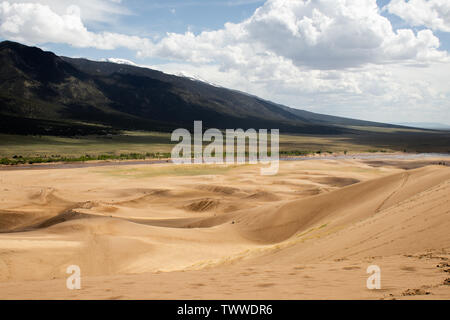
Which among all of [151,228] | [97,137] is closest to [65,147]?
[97,137]

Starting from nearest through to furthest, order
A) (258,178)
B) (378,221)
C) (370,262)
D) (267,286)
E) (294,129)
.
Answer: (267,286) < (370,262) < (378,221) < (258,178) < (294,129)

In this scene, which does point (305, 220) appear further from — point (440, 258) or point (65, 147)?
point (65, 147)

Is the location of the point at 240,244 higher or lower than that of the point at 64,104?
lower

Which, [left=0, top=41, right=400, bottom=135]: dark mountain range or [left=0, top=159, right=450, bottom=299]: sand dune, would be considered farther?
[left=0, top=41, right=400, bottom=135]: dark mountain range

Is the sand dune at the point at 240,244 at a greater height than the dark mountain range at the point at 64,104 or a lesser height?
lesser

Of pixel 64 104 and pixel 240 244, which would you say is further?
pixel 64 104

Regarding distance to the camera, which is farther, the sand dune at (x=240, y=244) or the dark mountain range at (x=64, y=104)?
the dark mountain range at (x=64, y=104)

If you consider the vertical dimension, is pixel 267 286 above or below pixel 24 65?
below

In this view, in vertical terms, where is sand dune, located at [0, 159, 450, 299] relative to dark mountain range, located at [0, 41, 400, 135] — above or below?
below
